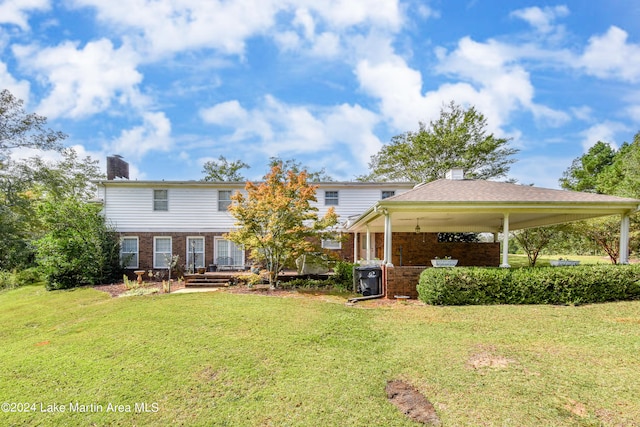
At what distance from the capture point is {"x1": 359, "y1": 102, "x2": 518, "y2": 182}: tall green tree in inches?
1005

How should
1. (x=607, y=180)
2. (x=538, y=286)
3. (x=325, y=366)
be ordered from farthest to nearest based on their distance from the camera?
(x=607, y=180)
(x=538, y=286)
(x=325, y=366)

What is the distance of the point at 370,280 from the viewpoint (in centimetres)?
1017

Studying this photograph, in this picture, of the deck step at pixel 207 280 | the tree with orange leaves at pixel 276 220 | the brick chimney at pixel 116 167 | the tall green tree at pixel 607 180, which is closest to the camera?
the tree with orange leaves at pixel 276 220

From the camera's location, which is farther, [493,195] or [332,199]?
[332,199]

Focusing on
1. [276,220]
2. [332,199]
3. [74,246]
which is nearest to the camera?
A: [276,220]

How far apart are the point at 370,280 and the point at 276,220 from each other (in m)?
4.01

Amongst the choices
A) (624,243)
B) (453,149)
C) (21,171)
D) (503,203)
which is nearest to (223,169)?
(21,171)

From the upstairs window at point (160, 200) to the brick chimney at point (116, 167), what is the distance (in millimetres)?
2985

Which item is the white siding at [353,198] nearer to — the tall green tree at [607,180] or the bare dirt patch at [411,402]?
the tall green tree at [607,180]

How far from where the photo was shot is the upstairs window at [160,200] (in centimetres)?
A: 1664

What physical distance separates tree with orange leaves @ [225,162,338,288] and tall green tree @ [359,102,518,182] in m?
17.0

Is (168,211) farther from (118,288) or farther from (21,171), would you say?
(21,171)

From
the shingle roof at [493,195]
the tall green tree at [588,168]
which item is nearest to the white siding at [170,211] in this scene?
the shingle roof at [493,195]

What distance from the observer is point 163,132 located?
780 inches
